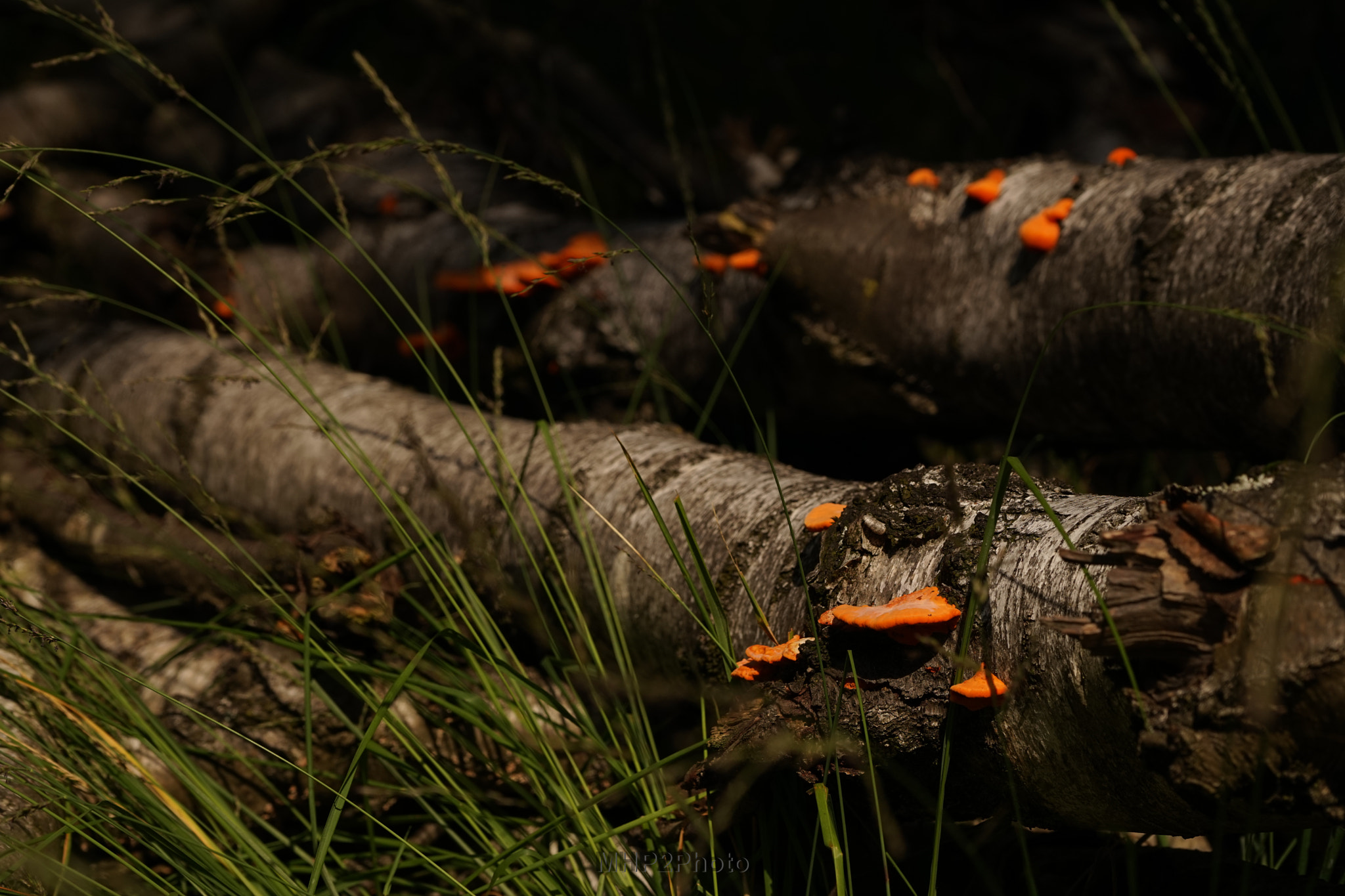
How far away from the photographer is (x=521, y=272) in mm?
2939

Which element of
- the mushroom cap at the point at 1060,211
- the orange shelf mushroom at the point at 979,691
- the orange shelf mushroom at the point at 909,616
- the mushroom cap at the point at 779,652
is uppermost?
the mushroom cap at the point at 1060,211

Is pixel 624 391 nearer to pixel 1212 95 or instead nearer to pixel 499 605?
pixel 499 605

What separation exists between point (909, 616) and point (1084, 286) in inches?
54.4

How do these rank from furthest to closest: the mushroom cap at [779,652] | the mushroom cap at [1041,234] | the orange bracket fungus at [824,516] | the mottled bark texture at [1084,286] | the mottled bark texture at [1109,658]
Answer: the mushroom cap at [1041,234] < the mottled bark texture at [1084,286] < the orange bracket fungus at [824,516] < the mushroom cap at [779,652] < the mottled bark texture at [1109,658]

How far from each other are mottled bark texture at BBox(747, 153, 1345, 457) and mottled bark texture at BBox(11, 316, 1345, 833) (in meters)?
0.52

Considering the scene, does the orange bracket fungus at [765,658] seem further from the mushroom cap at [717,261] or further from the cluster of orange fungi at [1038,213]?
the mushroom cap at [717,261]

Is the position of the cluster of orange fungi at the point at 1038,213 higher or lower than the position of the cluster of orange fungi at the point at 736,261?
higher

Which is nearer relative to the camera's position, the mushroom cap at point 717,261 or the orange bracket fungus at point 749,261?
the orange bracket fungus at point 749,261

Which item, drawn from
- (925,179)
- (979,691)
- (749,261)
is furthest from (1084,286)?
(979,691)

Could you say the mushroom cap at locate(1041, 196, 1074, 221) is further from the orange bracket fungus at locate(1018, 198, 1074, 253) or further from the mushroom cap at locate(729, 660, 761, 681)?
the mushroom cap at locate(729, 660, 761, 681)

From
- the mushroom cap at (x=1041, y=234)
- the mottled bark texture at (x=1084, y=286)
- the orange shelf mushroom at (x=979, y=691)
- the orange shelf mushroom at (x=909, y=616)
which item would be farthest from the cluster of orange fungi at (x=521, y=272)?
the orange shelf mushroom at (x=979, y=691)

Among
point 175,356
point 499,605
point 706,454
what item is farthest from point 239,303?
point 706,454

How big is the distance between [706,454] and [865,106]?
4.16 metres

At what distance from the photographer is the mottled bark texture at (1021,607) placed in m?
1.00
